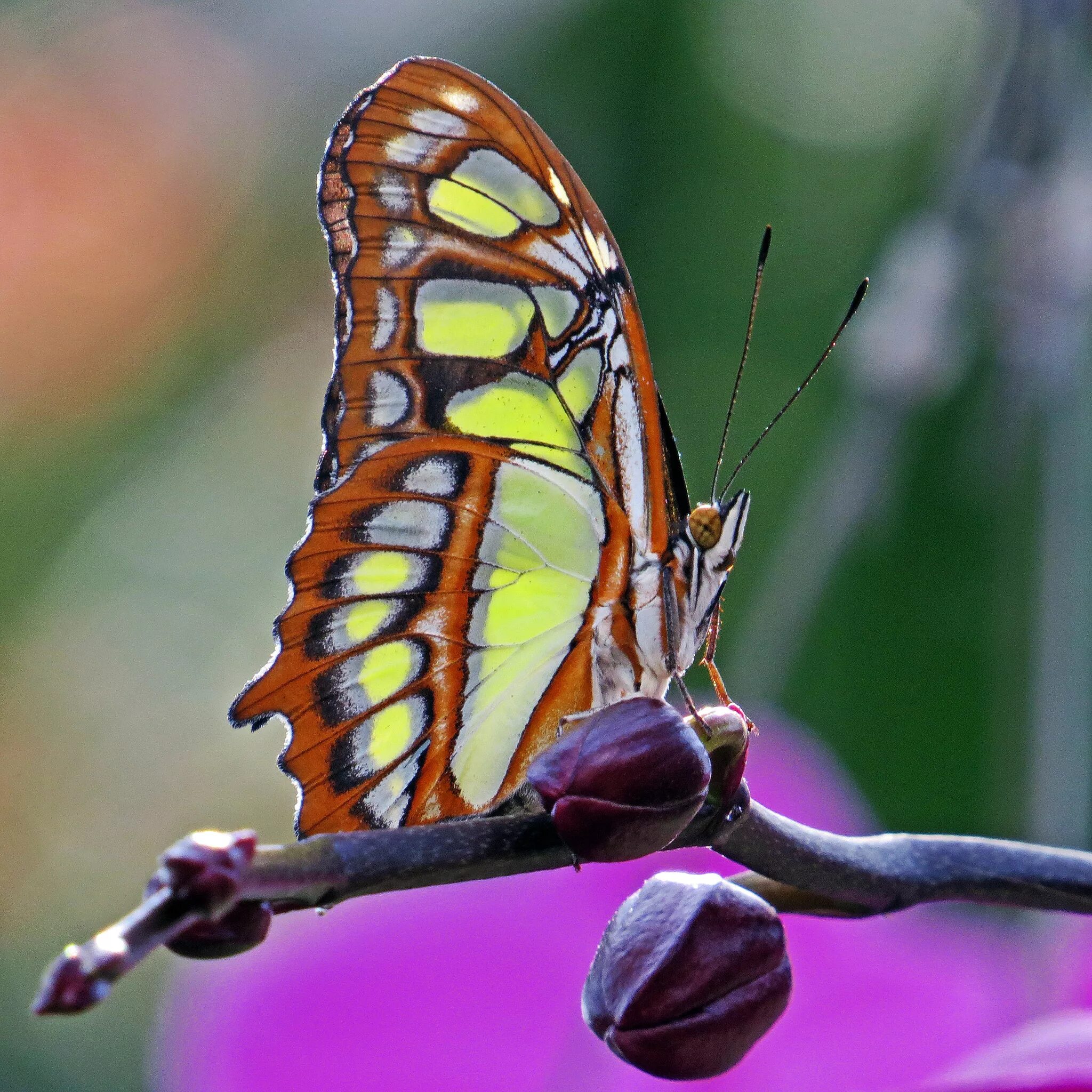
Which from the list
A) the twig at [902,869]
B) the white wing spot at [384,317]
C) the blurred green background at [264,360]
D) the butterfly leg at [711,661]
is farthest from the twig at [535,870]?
the blurred green background at [264,360]

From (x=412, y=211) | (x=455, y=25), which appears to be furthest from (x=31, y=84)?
(x=412, y=211)

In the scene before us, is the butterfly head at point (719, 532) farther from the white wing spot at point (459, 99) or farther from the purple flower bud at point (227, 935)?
the purple flower bud at point (227, 935)

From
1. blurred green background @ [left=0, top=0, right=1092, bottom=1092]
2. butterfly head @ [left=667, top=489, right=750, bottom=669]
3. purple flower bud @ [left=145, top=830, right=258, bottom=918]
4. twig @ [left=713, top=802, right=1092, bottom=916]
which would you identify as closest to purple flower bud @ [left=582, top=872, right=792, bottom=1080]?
twig @ [left=713, top=802, right=1092, bottom=916]

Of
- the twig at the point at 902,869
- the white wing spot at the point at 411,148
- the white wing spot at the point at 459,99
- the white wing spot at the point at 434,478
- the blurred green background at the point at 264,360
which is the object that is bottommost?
the blurred green background at the point at 264,360

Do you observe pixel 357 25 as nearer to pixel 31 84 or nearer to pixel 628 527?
pixel 31 84

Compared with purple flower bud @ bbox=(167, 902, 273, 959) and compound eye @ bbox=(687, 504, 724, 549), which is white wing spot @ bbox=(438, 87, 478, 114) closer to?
compound eye @ bbox=(687, 504, 724, 549)

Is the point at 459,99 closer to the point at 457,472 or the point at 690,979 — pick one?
the point at 457,472

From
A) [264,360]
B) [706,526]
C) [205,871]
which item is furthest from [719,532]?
[264,360]
